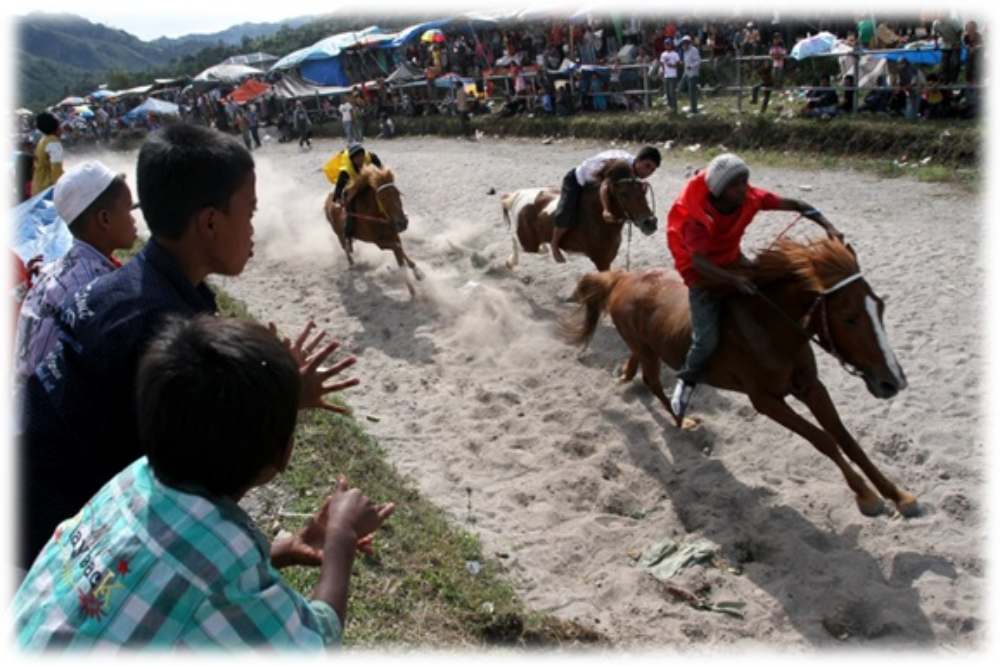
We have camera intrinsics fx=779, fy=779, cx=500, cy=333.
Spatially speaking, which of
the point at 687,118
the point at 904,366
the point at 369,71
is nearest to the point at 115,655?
the point at 904,366

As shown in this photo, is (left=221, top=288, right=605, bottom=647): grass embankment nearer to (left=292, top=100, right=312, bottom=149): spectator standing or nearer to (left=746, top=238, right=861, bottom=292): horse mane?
(left=746, top=238, right=861, bottom=292): horse mane

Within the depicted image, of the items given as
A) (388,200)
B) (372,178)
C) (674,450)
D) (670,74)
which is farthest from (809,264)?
(670,74)

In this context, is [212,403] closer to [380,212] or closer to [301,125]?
[380,212]

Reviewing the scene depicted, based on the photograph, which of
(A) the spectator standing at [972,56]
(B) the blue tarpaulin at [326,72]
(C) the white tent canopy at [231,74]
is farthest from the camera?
(C) the white tent canopy at [231,74]

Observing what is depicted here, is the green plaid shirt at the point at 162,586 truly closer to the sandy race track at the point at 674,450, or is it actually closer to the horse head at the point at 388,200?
the sandy race track at the point at 674,450

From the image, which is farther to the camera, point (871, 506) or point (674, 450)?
point (674, 450)

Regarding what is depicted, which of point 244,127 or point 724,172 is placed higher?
point 724,172

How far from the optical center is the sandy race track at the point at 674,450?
4191mm

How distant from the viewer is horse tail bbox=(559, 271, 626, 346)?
675cm

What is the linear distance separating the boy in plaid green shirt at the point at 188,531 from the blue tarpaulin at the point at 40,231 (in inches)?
181

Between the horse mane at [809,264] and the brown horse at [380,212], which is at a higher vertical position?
the horse mane at [809,264]

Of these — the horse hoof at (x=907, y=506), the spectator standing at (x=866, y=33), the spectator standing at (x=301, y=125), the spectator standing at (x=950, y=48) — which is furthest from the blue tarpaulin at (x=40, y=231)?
the spectator standing at (x=301, y=125)

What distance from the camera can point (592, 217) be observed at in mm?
8641

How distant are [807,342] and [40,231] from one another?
5603 millimetres
